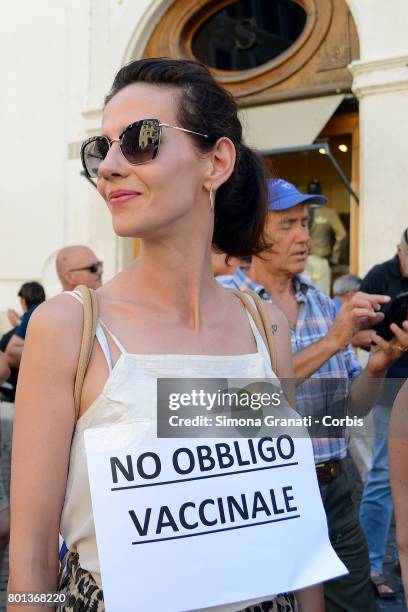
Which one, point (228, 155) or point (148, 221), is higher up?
point (228, 155)

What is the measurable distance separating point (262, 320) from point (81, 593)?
2.48ft

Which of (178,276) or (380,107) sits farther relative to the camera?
(380,107)

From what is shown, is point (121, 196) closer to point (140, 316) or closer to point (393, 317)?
point (140, 316)

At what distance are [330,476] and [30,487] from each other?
151cm

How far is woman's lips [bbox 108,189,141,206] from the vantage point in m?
1.58

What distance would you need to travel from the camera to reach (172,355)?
1529mm

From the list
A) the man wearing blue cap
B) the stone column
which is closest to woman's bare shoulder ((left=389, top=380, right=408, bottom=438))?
the man wearing blue cap

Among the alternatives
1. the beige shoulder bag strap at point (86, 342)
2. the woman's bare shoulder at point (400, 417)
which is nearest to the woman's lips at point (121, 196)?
the beige shoulder bag strap at point (86, 342)

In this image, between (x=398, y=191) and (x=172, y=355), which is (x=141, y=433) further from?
(x=398, y=191)

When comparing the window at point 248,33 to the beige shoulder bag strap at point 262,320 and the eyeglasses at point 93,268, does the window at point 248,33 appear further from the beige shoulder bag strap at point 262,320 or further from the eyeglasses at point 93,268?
the beige shoulder bag strap at point 262,320

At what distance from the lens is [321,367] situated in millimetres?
2678

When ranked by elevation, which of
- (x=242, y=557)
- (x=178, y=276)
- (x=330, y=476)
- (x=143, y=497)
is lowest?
(x=330, y=476)

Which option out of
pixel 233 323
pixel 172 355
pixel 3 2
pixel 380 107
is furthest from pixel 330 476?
pixel 3 2

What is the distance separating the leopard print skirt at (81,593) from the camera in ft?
4.59
